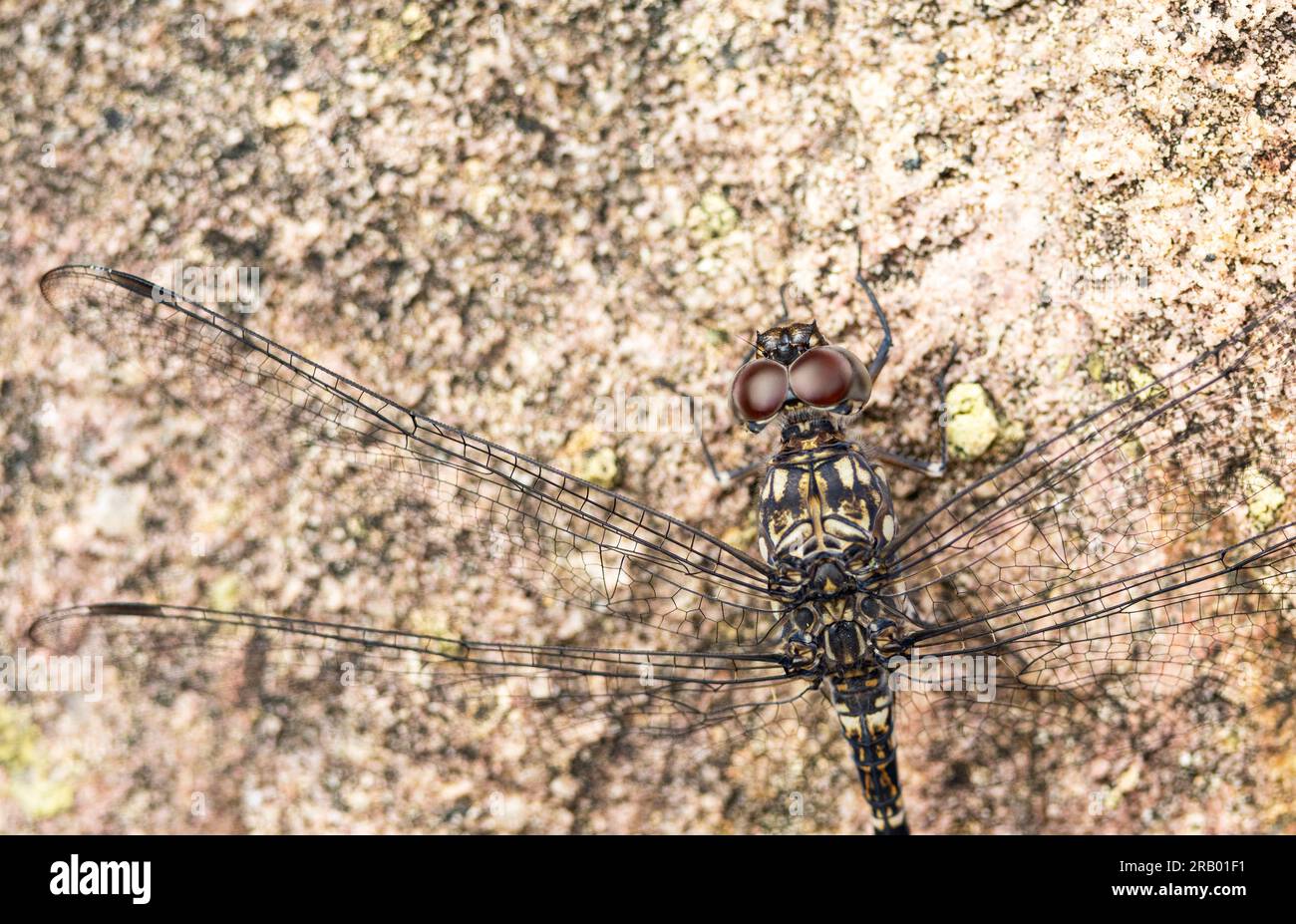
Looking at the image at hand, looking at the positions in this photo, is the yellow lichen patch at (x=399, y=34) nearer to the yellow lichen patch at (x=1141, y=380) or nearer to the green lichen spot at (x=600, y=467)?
the green lichen spot at (x=600, y=467)

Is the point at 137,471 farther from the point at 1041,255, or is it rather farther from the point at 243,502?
the point at 1041,255

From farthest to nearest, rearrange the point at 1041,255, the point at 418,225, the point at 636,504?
the point at 418,225, the point at 1041,255, the point at 636,504

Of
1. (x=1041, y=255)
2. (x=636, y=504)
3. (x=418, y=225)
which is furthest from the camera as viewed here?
(x=418, y=225)

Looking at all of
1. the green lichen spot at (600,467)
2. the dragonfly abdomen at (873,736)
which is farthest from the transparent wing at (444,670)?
the green lichen spot at (600,467)

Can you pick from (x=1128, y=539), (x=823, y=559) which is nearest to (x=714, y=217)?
(x=823, y=559)

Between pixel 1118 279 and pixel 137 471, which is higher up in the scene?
pixel 1118 279

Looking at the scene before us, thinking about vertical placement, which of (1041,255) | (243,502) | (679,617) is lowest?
(679,617)

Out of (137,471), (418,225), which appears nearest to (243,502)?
(137,471)

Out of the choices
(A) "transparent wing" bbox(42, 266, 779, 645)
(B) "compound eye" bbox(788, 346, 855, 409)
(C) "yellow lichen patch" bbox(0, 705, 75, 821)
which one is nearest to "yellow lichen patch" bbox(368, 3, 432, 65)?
(A) "transparent wing" bbox(42, 266, 779, 645)
